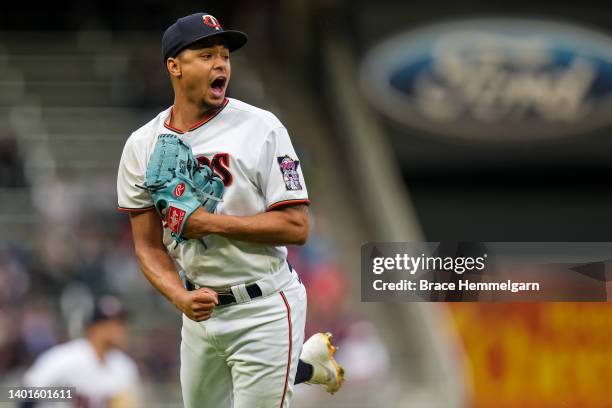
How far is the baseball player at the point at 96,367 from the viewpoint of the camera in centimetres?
684

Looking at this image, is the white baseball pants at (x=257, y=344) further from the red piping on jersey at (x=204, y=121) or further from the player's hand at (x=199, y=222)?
the red piping on jersey at (x=204, y=121)

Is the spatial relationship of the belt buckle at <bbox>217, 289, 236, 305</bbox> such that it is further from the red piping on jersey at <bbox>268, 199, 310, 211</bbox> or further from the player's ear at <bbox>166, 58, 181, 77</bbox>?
the player's ear at <bbox>166, 58, 181, 77</bbox>

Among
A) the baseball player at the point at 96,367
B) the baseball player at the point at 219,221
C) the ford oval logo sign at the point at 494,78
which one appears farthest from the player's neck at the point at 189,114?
the ford oval logo sign at the point at 494,78

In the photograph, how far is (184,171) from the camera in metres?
4.17

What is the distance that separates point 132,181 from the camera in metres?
4.40

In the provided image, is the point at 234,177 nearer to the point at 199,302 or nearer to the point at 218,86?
the point at 218,86

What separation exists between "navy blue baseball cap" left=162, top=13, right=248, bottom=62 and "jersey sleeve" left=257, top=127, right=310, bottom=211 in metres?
0.39

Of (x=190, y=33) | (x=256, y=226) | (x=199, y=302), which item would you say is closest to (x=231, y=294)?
(x=199, y=302)

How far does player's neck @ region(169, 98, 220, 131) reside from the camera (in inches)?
171

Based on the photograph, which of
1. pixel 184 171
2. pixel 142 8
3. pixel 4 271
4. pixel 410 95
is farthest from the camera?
pixel 142 8

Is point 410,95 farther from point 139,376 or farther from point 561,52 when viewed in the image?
point 139,376

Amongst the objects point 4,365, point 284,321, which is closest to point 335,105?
point 4,365

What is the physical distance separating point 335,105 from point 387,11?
1.54m

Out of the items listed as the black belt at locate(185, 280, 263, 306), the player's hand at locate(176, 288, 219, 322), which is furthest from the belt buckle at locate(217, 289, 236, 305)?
the player's hand at locate(176, 288, 219, 322)
